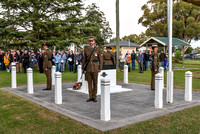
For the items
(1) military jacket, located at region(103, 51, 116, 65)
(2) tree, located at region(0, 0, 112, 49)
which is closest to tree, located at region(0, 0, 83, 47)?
(2) tree, located at region(0, 0, 112, 49)

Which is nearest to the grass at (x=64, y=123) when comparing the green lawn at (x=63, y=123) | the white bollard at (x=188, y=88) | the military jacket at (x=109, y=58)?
the green lawn at (x=63, y=123)

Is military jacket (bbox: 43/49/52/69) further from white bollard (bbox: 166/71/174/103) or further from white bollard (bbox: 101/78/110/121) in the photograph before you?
white bollard (bbox: 166/71/174/103)

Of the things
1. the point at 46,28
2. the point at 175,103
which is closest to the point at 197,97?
the point at 175,103

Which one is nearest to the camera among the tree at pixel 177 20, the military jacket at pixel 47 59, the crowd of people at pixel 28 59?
Result: the military jacket at pixel 47 59

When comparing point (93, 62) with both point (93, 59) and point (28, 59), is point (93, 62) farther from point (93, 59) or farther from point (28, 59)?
point (28, 59)

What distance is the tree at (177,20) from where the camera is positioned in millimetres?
55094

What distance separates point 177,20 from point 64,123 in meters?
57.7

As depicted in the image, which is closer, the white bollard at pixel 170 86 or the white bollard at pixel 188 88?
the white bollard at pixel 170 86

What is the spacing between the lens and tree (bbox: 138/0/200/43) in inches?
2169

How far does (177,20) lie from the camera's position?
5816 cm

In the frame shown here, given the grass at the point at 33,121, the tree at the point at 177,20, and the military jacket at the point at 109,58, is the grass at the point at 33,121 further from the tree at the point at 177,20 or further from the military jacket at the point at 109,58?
the tree at the point at 177,20

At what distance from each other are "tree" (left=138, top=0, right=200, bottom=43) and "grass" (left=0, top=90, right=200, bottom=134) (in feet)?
165

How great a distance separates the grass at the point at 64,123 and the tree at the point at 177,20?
5043 centimetres

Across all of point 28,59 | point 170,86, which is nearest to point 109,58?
point 170,86
